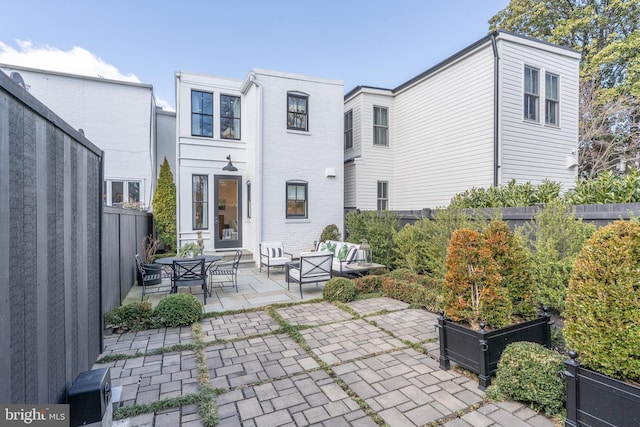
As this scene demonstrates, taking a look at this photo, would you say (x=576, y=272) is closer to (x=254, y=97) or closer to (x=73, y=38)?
(x=254, y=97)

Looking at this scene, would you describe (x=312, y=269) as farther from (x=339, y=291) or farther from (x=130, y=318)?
(x=130, y=318)

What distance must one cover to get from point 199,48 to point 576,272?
13.4 metres

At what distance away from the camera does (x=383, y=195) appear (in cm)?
1232

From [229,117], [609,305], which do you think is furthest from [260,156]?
[609,305]

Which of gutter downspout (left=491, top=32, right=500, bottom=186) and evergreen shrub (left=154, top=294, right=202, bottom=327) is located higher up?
gutter downspout (left=491, top=32, right=500, bottom=186)

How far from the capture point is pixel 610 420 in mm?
2146

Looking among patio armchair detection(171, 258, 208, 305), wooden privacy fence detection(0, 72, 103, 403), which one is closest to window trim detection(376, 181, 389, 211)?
patio armchair detection(171, 258, 208, 305)

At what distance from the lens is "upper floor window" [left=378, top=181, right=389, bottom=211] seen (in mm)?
12280

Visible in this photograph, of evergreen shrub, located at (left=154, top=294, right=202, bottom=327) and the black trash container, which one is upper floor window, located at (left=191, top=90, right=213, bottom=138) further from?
the black trash container

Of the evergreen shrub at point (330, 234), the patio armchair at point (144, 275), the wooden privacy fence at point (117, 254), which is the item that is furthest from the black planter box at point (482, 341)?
the evergreen shrub at point (330, 234)

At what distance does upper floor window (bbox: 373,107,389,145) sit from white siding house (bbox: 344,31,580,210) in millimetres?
78

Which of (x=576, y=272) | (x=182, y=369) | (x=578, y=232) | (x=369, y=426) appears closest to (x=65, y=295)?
(x=182, y=369)

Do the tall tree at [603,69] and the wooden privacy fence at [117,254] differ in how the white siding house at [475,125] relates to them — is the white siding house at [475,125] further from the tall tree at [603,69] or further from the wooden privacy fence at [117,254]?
the wooden privacy fence at [117,254]

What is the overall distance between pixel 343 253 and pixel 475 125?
5.48m
